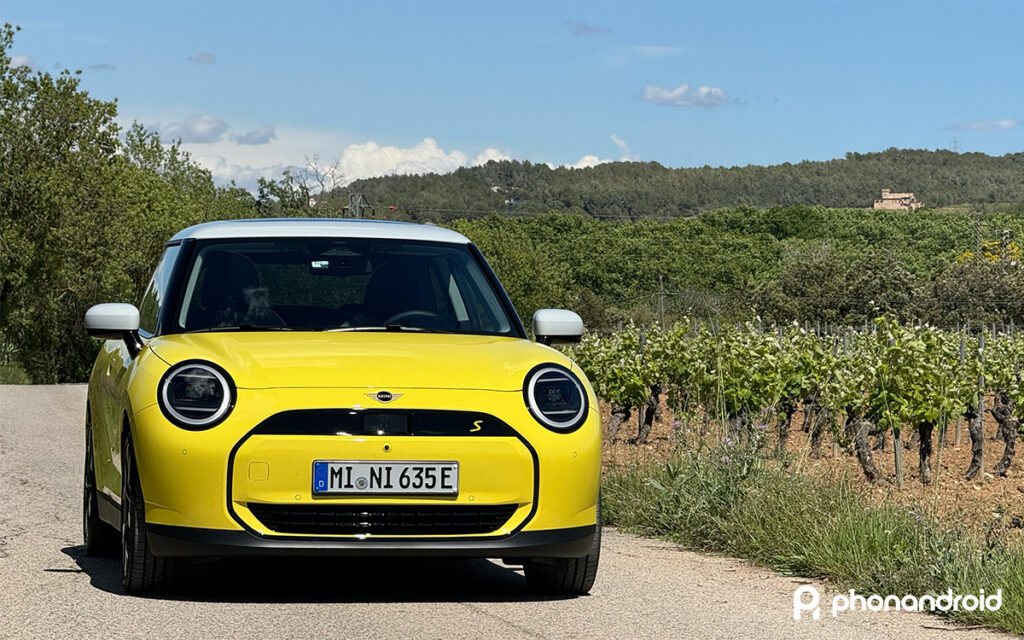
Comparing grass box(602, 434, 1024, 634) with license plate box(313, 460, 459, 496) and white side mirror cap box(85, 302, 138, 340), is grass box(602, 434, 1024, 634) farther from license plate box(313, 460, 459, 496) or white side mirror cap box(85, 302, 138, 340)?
white side mirror cap box(85, 302, 138, 340)

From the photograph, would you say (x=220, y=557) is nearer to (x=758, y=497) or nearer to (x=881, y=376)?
(x=758, y=497)

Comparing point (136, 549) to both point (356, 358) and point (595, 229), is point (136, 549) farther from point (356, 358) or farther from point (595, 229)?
point (595, 229)

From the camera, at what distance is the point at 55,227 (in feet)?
181

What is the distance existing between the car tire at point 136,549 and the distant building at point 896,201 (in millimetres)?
161106

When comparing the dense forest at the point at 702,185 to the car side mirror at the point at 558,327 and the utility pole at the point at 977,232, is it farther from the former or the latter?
the car side mirror at the point at 558,327

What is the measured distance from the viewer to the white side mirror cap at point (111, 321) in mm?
6664

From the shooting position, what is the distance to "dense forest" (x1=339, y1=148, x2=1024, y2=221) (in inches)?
6796

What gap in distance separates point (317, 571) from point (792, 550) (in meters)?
2.57

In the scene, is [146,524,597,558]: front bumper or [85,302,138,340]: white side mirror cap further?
[85,302,138,340]: white side mirror cap

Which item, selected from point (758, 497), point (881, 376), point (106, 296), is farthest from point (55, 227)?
point (758, 497)
